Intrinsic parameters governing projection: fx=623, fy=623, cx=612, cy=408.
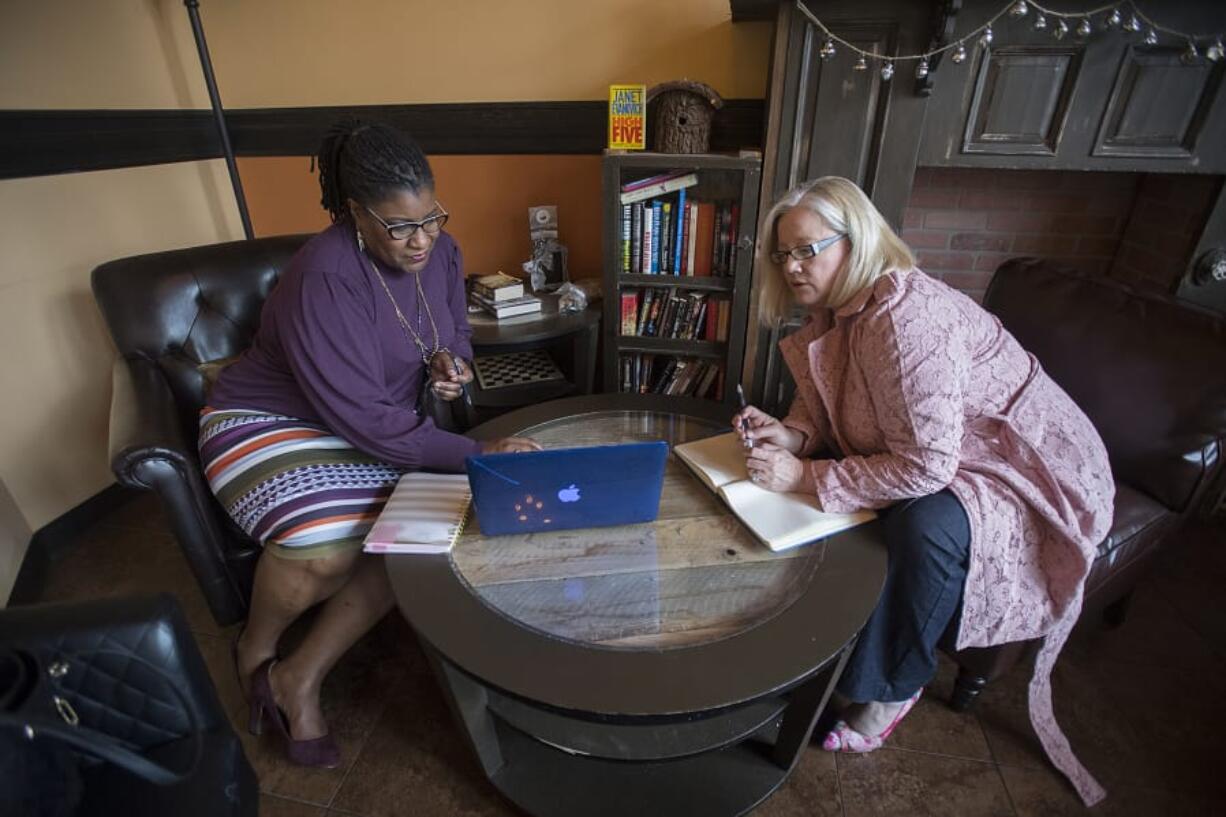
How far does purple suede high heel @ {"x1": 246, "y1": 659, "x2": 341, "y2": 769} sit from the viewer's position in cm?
132

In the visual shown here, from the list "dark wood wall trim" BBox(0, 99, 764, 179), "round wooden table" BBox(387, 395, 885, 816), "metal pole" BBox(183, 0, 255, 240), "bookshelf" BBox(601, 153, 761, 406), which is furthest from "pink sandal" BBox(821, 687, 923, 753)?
"metal pole" BBox(183, 0, 255, 240)

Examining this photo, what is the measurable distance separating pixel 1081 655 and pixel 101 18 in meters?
3.44

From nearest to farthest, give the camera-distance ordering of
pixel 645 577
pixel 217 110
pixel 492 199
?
pixel 645 577
pixel 217 110
pixel 492 199

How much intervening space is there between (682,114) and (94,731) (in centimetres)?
186

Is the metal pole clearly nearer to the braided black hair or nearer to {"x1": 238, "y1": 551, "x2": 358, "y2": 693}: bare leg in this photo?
the braided black hair

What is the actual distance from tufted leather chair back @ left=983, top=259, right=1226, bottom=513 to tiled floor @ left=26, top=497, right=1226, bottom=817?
48cm

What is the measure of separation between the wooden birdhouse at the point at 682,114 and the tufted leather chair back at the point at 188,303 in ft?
3.86

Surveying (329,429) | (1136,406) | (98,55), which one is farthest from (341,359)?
(98,55)

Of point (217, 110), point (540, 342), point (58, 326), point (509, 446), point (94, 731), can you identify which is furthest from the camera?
point (217, 110)

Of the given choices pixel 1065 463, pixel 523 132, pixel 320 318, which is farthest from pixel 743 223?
pixel 320 318

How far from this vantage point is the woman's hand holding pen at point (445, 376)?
4.81 ft

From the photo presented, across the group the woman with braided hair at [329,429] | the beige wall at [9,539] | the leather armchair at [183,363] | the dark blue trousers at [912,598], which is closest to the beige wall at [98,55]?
the leather armchair at [183,363]

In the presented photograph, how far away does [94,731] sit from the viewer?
0.77 metres

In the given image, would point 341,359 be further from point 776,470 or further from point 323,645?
point 776,470
